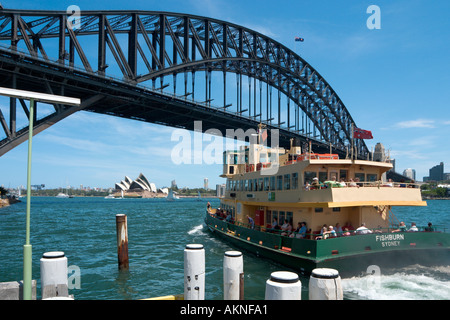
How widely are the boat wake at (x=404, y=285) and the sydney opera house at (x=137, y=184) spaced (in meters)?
155

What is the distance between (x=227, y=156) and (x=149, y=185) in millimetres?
146637

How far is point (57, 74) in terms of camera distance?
119ft

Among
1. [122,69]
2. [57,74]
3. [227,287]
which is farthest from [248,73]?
[227,287]

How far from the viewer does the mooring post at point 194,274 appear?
844cm

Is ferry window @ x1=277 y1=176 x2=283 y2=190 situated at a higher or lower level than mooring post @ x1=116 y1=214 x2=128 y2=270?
higher

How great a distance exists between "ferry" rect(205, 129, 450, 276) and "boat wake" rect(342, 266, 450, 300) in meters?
0.37

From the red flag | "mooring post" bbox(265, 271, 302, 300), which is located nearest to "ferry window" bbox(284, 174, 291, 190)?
the red flag

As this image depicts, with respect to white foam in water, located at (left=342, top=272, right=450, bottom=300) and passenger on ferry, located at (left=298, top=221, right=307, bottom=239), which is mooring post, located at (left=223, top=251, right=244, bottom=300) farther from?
passenger on ferry, located at (left=298, top=221, right=307, bottom=239)

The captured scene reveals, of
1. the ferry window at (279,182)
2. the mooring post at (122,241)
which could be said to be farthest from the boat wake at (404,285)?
the mooring post at (122,241)

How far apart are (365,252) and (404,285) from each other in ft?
5.76

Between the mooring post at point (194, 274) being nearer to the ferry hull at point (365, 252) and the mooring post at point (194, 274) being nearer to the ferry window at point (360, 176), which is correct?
the ferry hull at point (365, 252)

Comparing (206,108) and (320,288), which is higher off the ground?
(206,108)

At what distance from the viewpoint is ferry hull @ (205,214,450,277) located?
1406 cm

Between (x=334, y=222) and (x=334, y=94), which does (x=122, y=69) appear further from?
(x=334, y=94)
